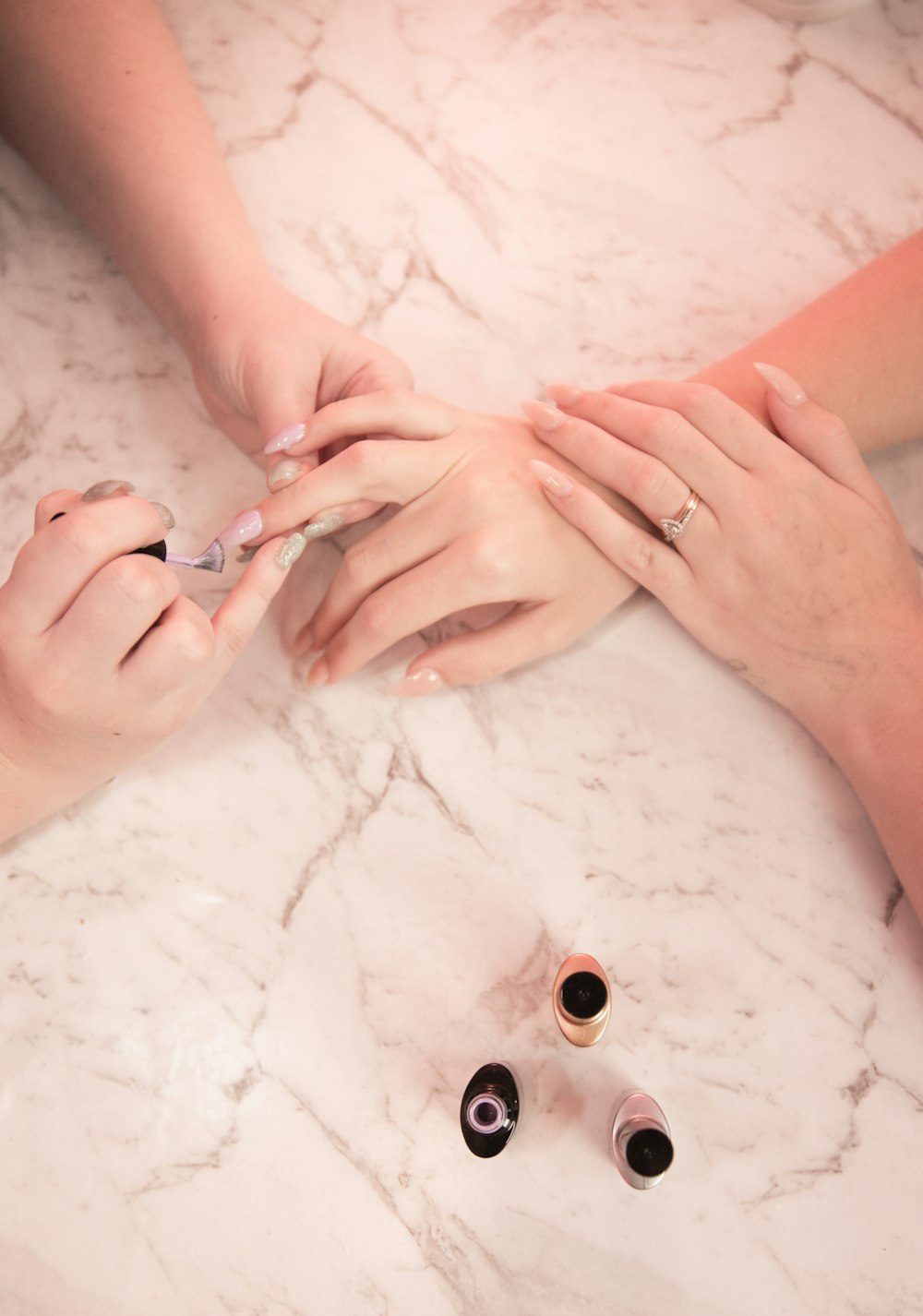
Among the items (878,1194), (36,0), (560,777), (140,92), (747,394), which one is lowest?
(878,1194)

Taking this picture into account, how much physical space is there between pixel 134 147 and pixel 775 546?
85 centimetres

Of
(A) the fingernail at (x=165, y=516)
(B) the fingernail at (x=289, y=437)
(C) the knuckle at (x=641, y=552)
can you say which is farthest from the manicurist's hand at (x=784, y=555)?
(A) the fingernail at (x=165, y=516)

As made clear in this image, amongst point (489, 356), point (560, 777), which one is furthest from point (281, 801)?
point (489, 356)

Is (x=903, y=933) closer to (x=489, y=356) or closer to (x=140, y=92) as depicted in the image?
(x=489, y=356)

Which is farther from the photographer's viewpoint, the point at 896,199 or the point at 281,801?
the point at 896,199

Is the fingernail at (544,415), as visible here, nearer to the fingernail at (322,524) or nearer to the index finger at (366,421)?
the index finger at (366,421)

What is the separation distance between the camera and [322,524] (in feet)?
3.11

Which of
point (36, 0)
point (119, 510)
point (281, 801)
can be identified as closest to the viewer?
point (119, 510)

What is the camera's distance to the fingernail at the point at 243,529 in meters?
0.91

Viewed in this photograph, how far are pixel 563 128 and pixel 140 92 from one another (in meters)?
0.53

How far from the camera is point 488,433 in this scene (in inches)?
40.1

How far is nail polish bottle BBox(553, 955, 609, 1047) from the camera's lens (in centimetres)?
84

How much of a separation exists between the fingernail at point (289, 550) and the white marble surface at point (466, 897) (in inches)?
5.9

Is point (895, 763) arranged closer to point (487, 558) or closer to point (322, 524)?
point (487, 558)
